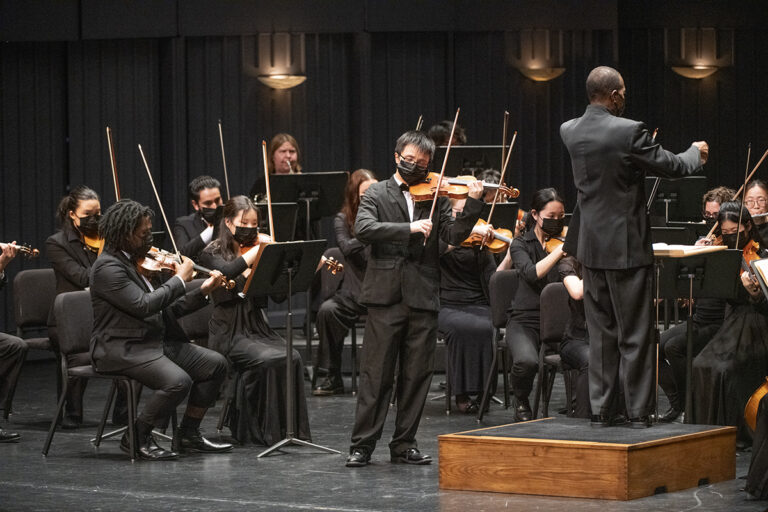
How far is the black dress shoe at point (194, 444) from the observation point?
591cm

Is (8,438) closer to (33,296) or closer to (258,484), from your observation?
(33,296)

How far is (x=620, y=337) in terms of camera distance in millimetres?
4746

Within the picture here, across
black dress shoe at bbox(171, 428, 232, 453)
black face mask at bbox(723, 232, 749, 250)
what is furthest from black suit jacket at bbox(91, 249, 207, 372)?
black face mask at bbox(723, 232, 749, 250)

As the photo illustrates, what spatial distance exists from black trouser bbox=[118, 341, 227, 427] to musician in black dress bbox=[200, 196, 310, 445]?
168 millimetres

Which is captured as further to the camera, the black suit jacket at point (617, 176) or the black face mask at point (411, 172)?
the black face mask at point (411, 172)

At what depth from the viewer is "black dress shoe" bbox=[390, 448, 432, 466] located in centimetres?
543

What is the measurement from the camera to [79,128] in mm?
9906

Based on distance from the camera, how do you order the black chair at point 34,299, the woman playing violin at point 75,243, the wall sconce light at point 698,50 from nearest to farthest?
the woman playing violin at point 75,243
the black chair at point 34,299
the wall sconce light at point 698,50

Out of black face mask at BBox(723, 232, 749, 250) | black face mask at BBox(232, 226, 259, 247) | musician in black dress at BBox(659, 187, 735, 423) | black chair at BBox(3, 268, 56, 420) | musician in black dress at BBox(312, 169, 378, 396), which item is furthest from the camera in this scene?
musician in black dress at BBox(312, 169, 378, 396)

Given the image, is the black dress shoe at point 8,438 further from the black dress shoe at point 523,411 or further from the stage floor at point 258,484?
the black dress shoe at point 523,411

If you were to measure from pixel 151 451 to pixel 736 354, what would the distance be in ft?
8.85

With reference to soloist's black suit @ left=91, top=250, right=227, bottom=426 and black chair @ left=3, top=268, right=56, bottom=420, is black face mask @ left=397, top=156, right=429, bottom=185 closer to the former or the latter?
soloist's black suit @ left=91, top=250, right=227, bottom=426

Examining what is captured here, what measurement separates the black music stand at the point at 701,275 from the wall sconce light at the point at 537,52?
14.6ft

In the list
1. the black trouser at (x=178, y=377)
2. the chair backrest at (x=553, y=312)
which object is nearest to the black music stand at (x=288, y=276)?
the black trouser at (x=178, y=377)
